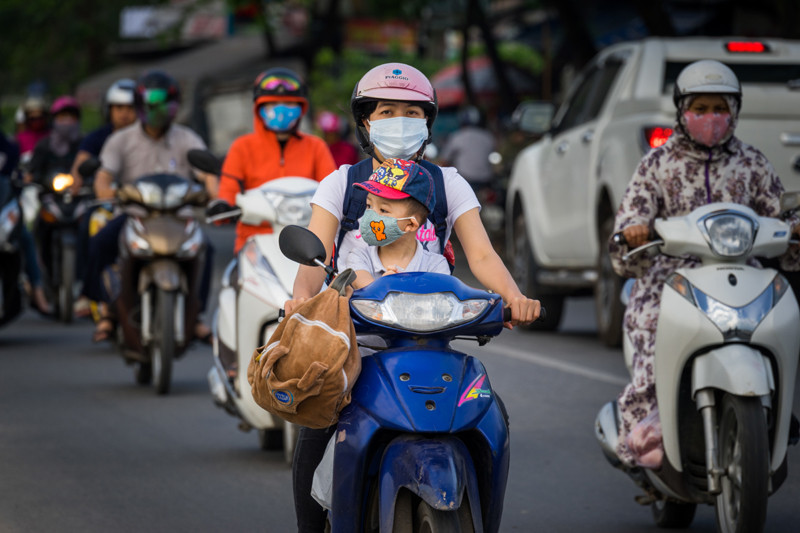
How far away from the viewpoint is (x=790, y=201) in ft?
19.4

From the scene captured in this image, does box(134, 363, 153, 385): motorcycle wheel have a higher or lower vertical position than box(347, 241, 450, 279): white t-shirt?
lower

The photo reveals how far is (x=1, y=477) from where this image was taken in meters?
7.26

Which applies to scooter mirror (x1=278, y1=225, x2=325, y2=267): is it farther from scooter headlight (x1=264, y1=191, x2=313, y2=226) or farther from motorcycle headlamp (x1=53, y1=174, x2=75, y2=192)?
motorcycle headlamp (x1=53, y1=174, x2=75, y2=192)

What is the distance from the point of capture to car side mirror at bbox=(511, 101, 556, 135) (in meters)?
12.0

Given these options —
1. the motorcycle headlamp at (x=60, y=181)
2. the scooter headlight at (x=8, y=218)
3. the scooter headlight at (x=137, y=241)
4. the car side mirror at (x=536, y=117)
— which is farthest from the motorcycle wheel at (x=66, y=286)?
the car side mirror at (x=536, y=117)

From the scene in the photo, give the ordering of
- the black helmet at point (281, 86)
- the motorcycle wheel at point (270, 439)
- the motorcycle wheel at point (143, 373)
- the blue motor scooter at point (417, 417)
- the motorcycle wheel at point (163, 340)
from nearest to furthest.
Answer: the blue motor scooter at point (417, 417), the motorcycle wheel at point (270, 439), the black helmet at point (281, 86), the motorcycle wheel at point (163, 340), the motorcycle wheel at point (143, 373)

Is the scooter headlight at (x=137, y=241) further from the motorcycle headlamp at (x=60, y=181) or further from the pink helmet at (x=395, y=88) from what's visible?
the pink helmet at (x=395, y=88)

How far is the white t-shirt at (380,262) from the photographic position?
4.66 metres

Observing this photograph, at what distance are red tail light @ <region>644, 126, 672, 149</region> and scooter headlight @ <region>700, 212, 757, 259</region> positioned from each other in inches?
197

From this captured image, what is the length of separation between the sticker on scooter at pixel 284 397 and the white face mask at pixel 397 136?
1077 mm

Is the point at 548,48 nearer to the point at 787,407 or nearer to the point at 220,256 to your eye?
the point at 220,256

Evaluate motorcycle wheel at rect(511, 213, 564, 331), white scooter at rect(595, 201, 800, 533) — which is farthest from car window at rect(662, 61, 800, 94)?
white scooter at rect(595, 201, 800, 533)

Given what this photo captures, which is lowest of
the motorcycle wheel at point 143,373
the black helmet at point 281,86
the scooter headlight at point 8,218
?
the motorcycle wheel at point 143,373

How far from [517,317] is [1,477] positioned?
3.66 m
